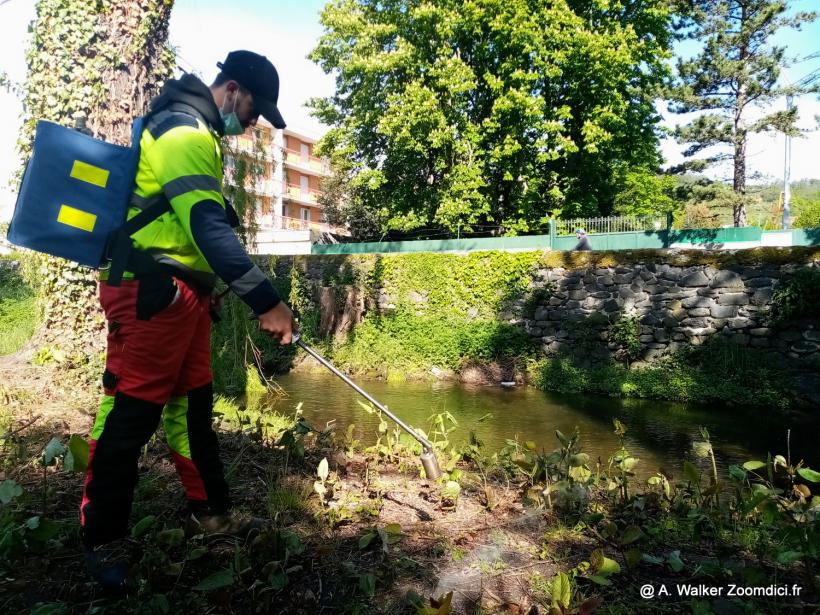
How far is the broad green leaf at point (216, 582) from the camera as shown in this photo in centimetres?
177

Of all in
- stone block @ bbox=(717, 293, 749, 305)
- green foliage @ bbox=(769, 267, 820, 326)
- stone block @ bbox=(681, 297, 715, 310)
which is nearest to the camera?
green foliage @ bbox=(769, 267, 820, 326)

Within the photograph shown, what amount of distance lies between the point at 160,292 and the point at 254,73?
978mm

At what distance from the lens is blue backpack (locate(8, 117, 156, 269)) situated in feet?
6.37

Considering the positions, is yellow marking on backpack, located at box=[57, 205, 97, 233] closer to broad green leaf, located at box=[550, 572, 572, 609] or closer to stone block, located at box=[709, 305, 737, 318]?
broad green leaf, located at box=[550, 572, 572, 609]

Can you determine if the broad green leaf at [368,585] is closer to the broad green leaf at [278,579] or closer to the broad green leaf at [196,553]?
the broad green leaf at [278,579]

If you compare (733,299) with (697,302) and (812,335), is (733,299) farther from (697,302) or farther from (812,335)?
(812,335)

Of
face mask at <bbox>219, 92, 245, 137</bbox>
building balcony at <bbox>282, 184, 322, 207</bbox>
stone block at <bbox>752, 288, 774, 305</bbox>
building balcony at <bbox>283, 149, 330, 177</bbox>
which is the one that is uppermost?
building balcony at <bbox>283, 149, 330, 177</bbox>

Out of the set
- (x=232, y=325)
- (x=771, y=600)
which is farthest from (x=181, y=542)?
(x=232, y=325)

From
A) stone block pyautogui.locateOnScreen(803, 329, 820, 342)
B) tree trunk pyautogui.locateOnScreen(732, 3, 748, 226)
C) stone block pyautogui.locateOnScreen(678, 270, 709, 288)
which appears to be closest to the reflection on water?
stone block pyautogui.locateOnScreen(803, 329, 820, 342)

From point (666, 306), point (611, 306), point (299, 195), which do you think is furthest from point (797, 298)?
point (299, 195)

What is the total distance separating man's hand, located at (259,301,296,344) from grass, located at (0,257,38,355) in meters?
6.58

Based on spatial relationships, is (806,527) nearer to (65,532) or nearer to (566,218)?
(65,532)

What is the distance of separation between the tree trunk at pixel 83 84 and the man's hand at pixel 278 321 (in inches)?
129

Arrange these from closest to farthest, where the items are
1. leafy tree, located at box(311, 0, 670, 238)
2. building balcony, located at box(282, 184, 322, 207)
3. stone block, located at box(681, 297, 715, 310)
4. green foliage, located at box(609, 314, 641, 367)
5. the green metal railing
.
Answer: stone block, located at box(681, 297, 715, 310) → green foliage, located at box(609, 314, 641, 367) → the green metal railing → leafy tree, located at box(311, 0, 670, 238) → building balcony, located at box(282, 184, 322, 207)
